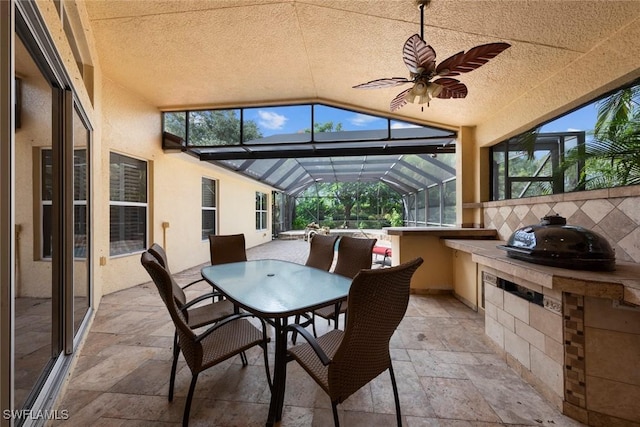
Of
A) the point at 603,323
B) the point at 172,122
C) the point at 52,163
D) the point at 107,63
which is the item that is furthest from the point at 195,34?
the point at 603,323

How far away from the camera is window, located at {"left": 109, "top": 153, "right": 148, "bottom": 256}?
3729 mm

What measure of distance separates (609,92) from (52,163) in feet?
14.9

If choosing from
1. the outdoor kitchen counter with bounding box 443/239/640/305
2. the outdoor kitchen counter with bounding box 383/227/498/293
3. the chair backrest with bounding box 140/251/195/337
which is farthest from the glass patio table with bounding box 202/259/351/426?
the outdoor kitchen counter with bounding box 383/227/498/293

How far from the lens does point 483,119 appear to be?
356 centimetres

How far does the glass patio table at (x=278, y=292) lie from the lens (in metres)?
1.40

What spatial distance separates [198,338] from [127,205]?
12.3 feet

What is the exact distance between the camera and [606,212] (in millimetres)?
1918

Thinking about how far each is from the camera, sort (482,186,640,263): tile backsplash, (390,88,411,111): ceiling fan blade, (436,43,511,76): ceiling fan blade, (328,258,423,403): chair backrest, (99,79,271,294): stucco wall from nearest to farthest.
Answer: (328,258,423,403): chair backrest
(436,43,511,76): ceiling fan blade
(482,186,640,263): tile backsplash
(390,88,411,111): ceiling fan blade
(99,79,271,294): stucco wall

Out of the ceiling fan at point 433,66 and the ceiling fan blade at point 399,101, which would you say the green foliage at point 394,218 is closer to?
the ceiling fan blade at point 399,101

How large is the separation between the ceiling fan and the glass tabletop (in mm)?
1701

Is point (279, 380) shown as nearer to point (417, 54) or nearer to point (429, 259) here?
point (417, 54)

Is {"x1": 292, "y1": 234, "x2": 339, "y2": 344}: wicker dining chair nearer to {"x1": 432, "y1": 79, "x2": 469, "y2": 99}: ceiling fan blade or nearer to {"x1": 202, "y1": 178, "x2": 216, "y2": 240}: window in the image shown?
{"x1": 432, "y1": 79, "x2": 469, "y2": 99}: ceiling fan blade

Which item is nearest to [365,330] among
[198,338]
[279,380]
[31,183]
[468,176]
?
[279,380]

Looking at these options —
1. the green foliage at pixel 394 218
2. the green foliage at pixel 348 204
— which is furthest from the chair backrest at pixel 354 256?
the green foliage at pixel 348 204
